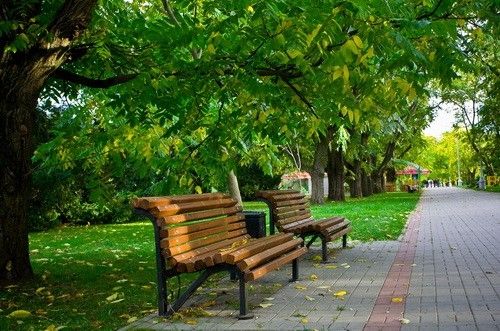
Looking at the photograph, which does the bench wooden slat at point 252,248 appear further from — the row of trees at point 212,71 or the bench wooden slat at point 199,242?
the row of trees at point 212,71

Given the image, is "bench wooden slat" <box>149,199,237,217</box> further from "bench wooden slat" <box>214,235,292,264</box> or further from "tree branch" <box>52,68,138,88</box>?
"tree branch" <box>52,68,138,88</box>

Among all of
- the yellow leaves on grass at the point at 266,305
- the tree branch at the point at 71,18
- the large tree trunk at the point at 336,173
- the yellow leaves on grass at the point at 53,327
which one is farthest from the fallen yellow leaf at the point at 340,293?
the large tree trunk at the point at 336,173

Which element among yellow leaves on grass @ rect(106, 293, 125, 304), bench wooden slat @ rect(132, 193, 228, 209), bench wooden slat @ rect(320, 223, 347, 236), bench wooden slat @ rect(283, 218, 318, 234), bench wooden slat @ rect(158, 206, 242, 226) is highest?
bench wooden slat @ rect(132, 193, 228, 209)

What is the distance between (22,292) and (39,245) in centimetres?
758

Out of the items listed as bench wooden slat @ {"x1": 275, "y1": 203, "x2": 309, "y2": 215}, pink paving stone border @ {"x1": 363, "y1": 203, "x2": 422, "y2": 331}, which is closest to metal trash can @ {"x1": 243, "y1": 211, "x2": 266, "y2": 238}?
bench wooden slat @ {"x1": 275, "y1": 203, "x2": 309, "y2": 215}

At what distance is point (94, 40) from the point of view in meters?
8.48

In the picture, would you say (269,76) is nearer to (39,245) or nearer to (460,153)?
(39,245)

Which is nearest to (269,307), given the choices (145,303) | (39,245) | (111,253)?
(145,303)

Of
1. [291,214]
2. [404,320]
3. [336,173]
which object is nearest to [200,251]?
[404,320]

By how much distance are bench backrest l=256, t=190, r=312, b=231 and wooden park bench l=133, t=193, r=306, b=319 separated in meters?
2.18

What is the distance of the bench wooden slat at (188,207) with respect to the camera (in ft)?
18.9

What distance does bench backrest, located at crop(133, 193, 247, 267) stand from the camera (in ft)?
18.9

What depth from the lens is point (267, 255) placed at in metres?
6.22

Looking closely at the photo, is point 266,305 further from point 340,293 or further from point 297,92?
point 297,92
